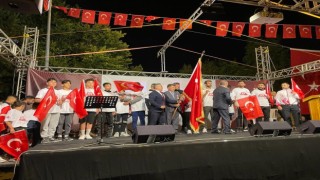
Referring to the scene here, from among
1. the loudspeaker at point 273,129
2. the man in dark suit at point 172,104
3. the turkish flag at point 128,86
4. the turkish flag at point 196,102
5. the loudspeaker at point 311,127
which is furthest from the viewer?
the turkish flag at point 128,86

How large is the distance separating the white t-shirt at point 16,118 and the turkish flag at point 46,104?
1.43ft

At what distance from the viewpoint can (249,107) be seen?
916 centimetres

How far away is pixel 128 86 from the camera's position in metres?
10.5

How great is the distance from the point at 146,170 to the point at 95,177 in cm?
75

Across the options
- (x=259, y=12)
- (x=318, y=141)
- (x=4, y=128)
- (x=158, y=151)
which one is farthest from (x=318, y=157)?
(x=4, y=128)

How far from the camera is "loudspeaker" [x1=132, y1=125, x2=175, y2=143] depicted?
480cm

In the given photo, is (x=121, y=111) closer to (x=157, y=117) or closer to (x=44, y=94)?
(x=157, y=117)

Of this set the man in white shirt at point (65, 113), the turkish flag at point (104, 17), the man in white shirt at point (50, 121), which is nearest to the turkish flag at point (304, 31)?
the turkish flag at point (104, 17)

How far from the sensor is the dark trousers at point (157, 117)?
26.6ft

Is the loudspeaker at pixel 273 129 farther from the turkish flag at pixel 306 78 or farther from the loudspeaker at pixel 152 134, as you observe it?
the turkish flag at pixel 306 78

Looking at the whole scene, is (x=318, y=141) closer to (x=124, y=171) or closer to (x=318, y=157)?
(x=318, y=157)

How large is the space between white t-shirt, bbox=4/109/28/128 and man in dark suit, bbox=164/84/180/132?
3.94m

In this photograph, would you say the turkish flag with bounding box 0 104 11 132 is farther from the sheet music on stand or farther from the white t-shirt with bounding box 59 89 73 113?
the sheet music on stand

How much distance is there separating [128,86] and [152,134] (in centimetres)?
587
